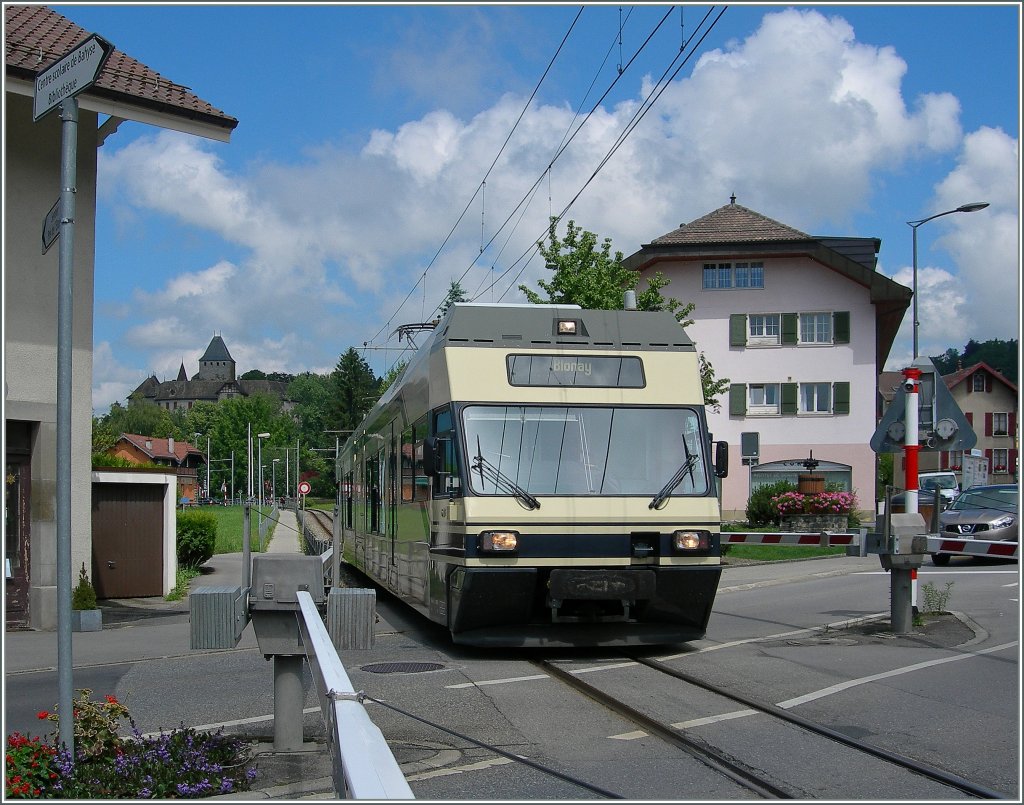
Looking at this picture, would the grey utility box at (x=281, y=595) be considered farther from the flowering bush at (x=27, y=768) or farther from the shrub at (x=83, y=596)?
the shrub at (x=83, y=596)

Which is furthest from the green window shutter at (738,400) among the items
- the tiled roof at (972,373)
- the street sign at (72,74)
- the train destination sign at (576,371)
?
the street sign at (72,74)

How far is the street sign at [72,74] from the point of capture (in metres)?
5.64

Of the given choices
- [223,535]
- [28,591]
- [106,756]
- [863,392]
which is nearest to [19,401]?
[28,591]

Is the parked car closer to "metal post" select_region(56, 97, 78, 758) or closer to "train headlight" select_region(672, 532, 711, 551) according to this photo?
"train headlight" select_region(672, 532, 711, 551)

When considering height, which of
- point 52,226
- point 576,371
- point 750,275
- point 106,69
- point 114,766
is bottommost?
point 114,766

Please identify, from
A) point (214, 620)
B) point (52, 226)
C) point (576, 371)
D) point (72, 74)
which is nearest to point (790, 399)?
point (576, 371)

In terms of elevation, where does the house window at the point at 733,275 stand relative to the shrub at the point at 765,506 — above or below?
above

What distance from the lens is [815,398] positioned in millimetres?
48562

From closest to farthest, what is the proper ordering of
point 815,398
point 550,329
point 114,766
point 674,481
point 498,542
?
point 114,766 < point 498,542 < point 674,481 < point 550,329 < point 815,398

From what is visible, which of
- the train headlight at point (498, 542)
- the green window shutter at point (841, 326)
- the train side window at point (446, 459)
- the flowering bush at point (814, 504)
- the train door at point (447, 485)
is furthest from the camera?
the green window shutter at point (841, 326)

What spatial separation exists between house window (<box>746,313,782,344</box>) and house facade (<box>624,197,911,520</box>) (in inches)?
1.7

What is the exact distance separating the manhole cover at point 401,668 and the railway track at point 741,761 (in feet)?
4.78

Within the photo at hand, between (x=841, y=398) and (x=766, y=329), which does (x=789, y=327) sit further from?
(x=841, y=398)

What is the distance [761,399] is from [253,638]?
3822 cm
